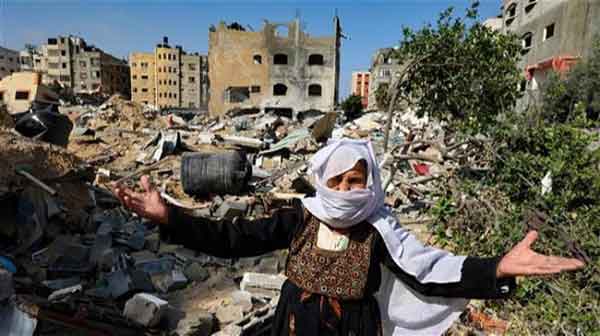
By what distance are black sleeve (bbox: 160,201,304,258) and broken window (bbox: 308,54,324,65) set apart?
27.3 meters

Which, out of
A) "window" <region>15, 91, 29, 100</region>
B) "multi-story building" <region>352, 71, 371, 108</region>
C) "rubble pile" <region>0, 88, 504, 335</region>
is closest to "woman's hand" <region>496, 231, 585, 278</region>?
"rubble pile" <region>0, 88, 504, 335</region>

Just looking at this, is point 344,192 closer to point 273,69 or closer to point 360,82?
point 273,69

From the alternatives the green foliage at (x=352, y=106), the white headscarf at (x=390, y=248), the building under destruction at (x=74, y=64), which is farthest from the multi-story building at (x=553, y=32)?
the building under destruction at (x=74, y=64)

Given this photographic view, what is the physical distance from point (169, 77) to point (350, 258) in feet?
205

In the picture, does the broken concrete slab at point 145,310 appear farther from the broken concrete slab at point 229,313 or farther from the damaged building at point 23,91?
the damaged building at point 23,91

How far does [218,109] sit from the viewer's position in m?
27.7

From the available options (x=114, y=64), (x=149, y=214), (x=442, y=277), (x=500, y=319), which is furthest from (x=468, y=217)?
(x=114, y=64)

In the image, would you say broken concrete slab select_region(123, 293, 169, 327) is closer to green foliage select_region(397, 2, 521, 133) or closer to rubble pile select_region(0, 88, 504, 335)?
rubble pile select_region(0, 88, 504, 335)

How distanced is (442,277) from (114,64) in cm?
6997

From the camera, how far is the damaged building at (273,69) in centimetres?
2677

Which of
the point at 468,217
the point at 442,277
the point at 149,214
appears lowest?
the point at 468,217

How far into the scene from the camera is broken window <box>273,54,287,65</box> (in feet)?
90.7

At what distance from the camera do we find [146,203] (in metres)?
1.63

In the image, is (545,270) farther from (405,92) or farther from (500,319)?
(405,92)
